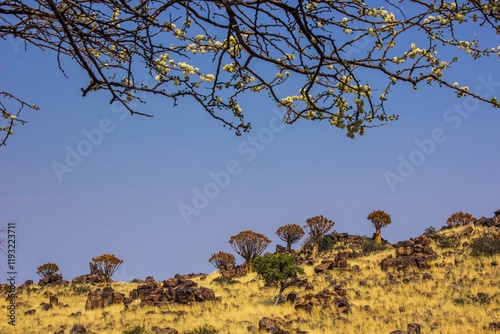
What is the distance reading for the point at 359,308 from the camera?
1537 centimetres

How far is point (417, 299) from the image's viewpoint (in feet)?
52.7

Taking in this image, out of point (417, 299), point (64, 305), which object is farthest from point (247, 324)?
point (64, 305)

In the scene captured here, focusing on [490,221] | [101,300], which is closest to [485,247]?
[490,221]

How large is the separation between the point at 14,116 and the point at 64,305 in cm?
1938

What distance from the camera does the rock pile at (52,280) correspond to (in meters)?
31.7

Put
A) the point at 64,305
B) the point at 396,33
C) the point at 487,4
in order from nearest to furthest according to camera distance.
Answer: the point at 487,4 < the point at 396,33 < the point at 64,305

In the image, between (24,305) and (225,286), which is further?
(225,286)

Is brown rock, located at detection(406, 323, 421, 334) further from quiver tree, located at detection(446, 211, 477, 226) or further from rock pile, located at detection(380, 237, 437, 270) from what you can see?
quiver tree, located at detection(446, 211, 477, 226)

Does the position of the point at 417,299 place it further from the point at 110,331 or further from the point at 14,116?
the point at 14,116

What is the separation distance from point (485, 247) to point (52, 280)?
30.7 m

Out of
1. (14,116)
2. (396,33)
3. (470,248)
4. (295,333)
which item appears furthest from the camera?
(470,248)

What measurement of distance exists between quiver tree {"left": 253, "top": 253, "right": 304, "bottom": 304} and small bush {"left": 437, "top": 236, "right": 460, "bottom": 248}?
11.9m

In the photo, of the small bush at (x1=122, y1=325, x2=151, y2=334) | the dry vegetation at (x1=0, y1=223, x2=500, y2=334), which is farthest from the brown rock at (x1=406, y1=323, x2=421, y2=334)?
A: the small bush at (x1=122, y1=325, x2=151, y2=334)

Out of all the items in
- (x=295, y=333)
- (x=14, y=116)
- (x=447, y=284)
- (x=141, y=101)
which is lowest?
(x=295, y=333)
